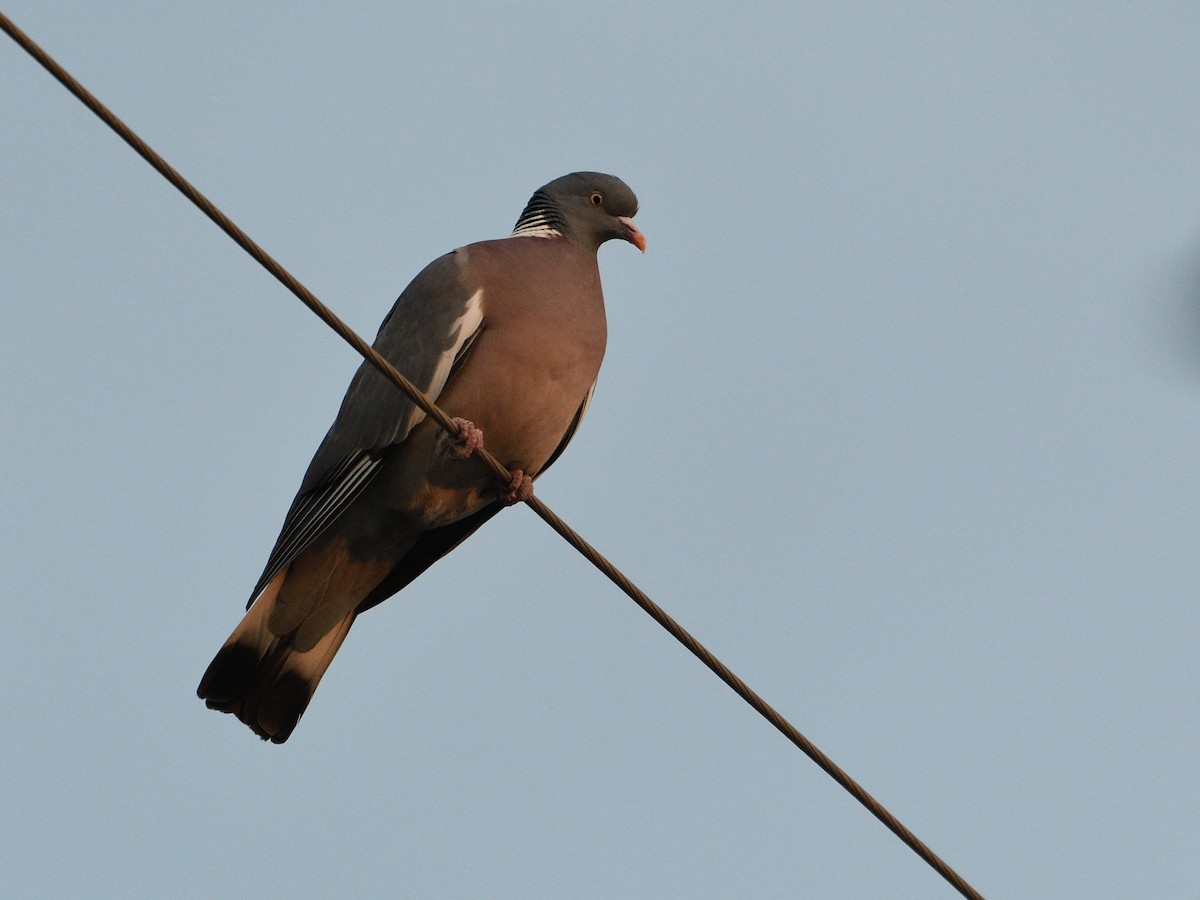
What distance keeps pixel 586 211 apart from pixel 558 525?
7.20ft

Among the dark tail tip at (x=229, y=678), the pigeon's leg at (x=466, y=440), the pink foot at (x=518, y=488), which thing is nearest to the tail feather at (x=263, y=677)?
the dark tail tip at (x=229, y=678)

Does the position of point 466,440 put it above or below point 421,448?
below

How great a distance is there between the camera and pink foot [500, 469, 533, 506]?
16.2 feet

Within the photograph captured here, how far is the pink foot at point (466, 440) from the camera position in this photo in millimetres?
4566

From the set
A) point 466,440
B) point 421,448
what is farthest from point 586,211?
point 466,440

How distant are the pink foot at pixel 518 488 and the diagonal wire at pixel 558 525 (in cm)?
118

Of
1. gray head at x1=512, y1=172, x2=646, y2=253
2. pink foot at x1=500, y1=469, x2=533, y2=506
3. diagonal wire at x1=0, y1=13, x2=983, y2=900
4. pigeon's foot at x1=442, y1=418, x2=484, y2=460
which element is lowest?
diagonal wire at x1=0, y1=13, x2=983, y2=900

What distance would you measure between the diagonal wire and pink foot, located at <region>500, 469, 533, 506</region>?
3.86ft

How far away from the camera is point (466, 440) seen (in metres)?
4.57

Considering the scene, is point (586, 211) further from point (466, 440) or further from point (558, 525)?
point (558, 525)

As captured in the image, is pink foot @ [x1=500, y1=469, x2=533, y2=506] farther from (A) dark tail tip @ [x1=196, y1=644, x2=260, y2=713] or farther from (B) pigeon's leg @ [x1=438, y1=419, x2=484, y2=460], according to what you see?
(A) dark tail tip @ [x1=196, y1=644, x2=260, y2=713]

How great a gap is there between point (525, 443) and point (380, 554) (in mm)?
636

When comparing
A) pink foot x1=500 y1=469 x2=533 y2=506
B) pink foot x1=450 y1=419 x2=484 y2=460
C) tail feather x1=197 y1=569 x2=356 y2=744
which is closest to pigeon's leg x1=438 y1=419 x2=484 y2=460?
pink foot x1=450 y1=419 x2=484 y2=460

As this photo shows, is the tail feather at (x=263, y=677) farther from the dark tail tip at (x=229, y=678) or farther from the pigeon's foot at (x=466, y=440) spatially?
the pigeon's foot at (x=466, y=440)
